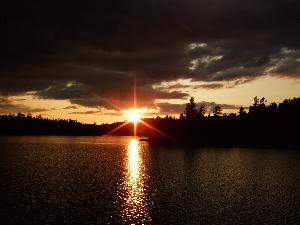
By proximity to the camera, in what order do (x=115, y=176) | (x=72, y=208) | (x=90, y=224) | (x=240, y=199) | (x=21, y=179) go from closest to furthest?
(x=90, y=224)
(x=72, y=208)
(x=240, y=199)
(x=21, y=179)
(x=115, y=176)

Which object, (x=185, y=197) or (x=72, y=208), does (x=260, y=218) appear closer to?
(x=185, y=197)

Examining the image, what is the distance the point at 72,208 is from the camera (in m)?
49.8

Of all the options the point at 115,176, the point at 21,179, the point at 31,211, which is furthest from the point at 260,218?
the point at 21,179

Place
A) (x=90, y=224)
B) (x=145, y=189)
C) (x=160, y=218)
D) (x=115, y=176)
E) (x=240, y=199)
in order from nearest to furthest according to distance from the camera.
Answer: (x=90, y=224) < (x=160, y=218) < (x=240, y=199) < (x=145, y=189) < (x=115, y=176)

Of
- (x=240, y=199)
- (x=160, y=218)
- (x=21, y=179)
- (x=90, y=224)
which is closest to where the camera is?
(x=90, y=224)

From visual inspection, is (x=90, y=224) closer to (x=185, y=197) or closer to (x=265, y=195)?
(x=185, y=197)

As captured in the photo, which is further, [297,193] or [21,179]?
[21,179]

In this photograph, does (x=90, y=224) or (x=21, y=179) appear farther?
(x=21, y=179)

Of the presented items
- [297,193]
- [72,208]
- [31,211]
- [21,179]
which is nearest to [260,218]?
[297,193]

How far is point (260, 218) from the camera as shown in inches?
1797

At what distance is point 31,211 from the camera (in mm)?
47281

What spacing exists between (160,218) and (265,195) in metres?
24.0

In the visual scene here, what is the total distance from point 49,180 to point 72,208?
90.4 feet

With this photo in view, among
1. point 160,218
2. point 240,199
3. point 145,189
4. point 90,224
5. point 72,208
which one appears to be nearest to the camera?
point 90,224
